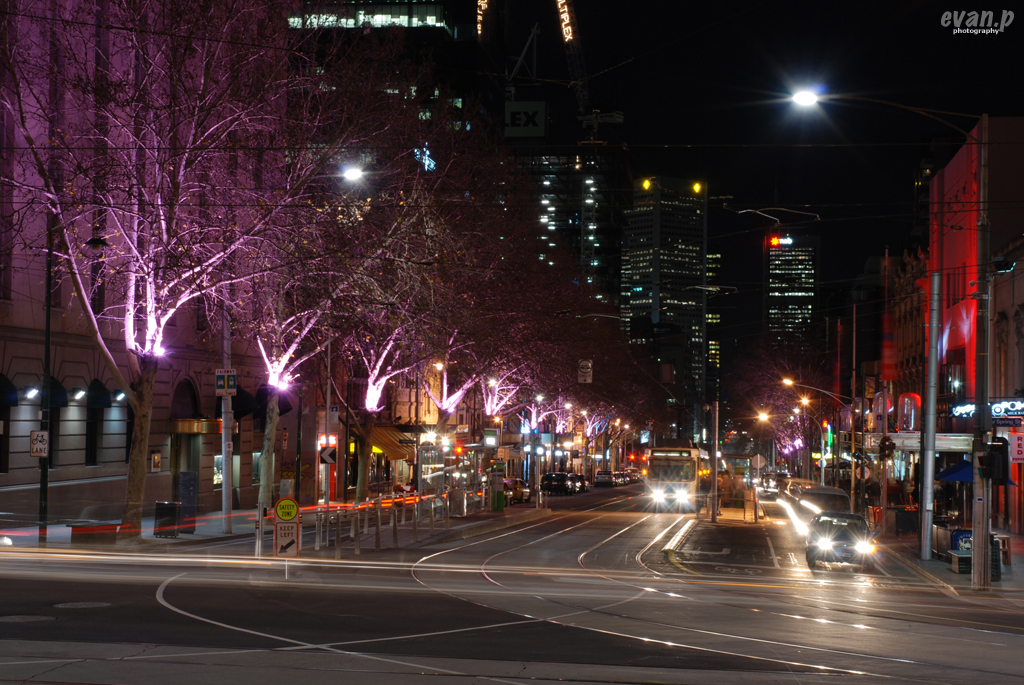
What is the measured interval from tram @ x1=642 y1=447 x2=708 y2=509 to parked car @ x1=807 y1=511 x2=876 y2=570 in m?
30.7

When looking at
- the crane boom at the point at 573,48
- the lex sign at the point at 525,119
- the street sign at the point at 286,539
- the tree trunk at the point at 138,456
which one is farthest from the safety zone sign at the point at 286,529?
the crane boom at the point at 573,48

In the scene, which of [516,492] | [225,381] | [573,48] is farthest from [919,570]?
[573,48]

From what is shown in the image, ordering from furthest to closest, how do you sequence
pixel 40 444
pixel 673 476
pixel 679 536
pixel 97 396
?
pixel 673 476
pixel 679 536
pixel 97 396
pixel 40 444

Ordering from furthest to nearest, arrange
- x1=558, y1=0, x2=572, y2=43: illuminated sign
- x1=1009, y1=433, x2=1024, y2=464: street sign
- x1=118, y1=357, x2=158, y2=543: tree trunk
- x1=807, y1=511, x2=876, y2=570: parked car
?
x1=558, y1=0, x2=572, y2=43: illuminated sign, x1=118, y1=357, x2=158, y2=543: tree trunk, x1=807, y1=511, x2=876, y2=570: parked car, x1=1009, y1=433, x2=1024, y2=464: street sign

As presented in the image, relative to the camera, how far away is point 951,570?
87.9ft

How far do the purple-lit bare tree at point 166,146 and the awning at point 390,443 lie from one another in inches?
1091

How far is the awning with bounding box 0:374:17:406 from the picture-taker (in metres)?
30.0

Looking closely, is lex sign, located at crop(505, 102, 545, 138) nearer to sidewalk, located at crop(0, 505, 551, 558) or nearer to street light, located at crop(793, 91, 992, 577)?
sidewalk, located at crop(0, 505, 551, 558)

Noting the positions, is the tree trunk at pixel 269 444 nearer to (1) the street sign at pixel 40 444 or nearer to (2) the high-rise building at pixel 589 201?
(1) the street sign at pixel 40 444

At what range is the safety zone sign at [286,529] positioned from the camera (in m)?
21.3

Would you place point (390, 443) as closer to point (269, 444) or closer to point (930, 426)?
point (269, 444)

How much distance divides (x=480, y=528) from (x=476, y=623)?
22347mm

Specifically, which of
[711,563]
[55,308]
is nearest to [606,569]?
[711,563]

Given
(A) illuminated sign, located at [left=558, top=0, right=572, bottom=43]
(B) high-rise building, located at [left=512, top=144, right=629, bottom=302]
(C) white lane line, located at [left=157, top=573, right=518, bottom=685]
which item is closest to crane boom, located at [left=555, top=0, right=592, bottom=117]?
(A) illuminated sign, located at [left=558, top=0, right=572, bottom=43]
